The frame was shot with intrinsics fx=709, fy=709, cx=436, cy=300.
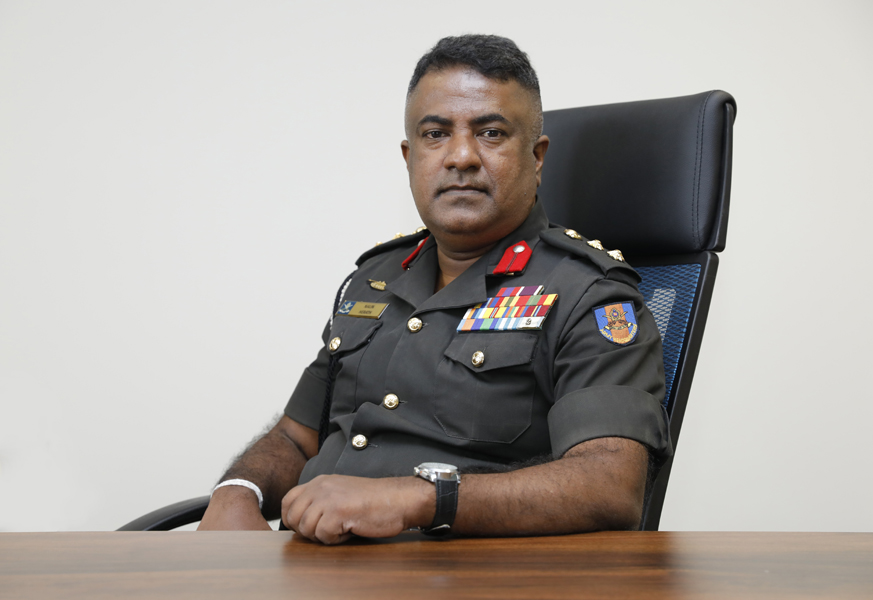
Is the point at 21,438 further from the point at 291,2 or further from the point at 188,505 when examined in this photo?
the point at 291,2

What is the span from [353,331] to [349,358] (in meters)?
0.06

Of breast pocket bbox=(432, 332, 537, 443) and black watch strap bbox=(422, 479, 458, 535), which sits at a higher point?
breast pocket bbox=(432, 332, 537, 443)

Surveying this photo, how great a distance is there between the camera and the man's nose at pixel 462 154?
50.5 inches

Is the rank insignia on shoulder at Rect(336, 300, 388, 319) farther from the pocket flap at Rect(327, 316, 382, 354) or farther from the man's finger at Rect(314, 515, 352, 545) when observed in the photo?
the man's finger at Rect(314, 515, 352, 545)

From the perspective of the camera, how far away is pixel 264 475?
56.0 inches

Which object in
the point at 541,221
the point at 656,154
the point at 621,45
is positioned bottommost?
the point at 541,221

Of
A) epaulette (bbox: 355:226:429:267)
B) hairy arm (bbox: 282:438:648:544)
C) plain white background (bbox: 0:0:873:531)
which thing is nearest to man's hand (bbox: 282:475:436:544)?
hairy arm (bbox: 282:438:648:544)

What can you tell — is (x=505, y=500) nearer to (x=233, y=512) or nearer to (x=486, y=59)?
(x=233, y=512)

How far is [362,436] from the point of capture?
124cm

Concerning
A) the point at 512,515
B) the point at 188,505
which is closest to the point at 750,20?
the point at 512,515

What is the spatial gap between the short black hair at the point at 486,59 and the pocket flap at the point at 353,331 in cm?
49

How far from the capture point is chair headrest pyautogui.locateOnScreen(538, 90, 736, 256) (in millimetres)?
1318

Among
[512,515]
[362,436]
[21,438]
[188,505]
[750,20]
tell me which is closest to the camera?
[512,515]

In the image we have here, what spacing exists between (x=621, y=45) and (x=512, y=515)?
1673 mm
